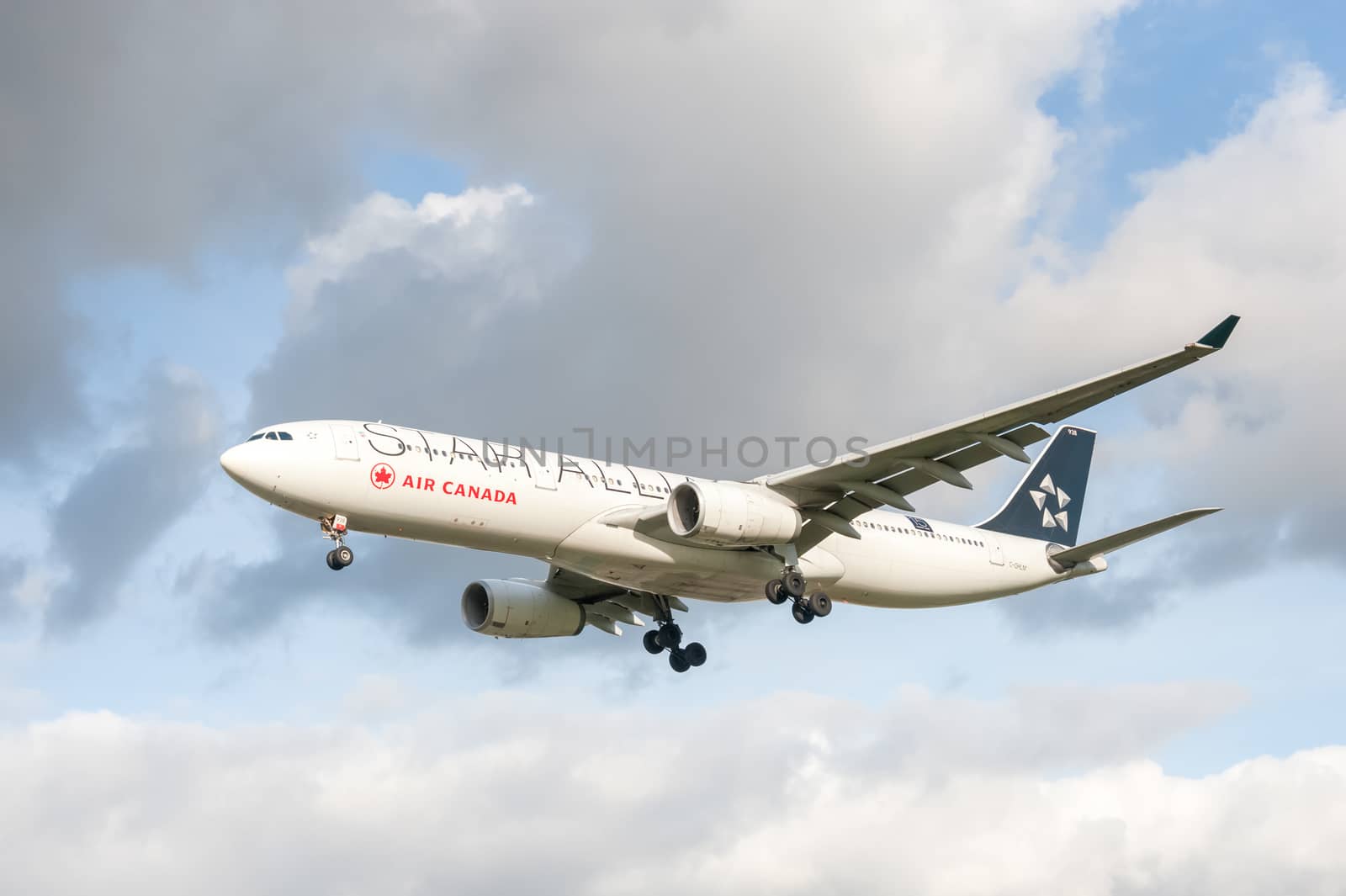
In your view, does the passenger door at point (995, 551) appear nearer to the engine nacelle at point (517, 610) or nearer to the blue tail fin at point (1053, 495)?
the blue tail fin at point (1053, 495)

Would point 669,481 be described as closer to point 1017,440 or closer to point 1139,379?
point 1017,440

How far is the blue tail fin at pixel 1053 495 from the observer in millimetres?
45062

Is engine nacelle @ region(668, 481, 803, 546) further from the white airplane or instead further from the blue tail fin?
the blue tail fin

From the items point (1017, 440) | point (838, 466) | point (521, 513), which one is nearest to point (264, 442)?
point (521, 513)

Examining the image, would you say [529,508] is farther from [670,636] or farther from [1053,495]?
[1053,495]

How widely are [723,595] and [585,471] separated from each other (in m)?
5.57

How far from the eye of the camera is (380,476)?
108ft

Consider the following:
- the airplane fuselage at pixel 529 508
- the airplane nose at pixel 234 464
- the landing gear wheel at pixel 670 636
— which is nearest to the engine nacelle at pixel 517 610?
the landing gear wheel at pixel 670 636

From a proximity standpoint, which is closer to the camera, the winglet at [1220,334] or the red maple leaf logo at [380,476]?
the winglet at [1220,334]

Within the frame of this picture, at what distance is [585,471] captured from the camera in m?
35.7

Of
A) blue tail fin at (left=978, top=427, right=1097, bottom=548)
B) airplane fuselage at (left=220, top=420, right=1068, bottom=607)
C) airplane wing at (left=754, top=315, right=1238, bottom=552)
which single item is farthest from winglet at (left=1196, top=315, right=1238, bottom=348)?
blue tail fin at (left=978, top=427, right=1097, bottom=548)

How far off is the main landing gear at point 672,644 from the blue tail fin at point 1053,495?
29.9 feet

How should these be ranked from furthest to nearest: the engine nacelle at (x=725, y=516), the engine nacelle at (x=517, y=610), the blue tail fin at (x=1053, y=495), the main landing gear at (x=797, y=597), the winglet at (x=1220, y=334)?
the blue tail fin at (x=1053, y=495) → the engine nacelle at (x=517, y=610) → the main landing gear at (x=797, y=597) → the engine nacelle at (x=725, y=516) → the winglet at (x=1220, y=334)

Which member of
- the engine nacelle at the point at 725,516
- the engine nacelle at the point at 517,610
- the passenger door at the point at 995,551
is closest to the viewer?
the engine nacelle at the point at 725,516
